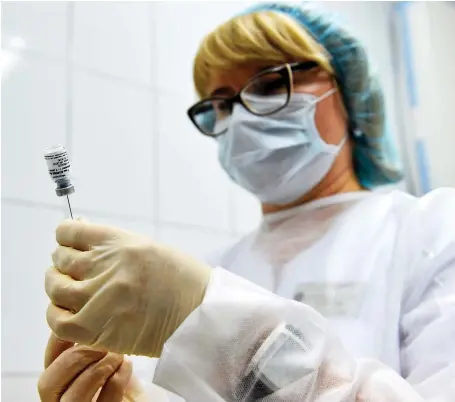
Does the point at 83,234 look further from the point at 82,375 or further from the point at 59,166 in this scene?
the point at 82,375

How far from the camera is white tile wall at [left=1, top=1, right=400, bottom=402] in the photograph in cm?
107

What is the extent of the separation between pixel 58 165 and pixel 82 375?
246mm

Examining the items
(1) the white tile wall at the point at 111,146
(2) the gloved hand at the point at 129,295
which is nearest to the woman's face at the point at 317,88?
(1) the white tile wall at the point at 111,146

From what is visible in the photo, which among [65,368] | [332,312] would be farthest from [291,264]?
[65,368]

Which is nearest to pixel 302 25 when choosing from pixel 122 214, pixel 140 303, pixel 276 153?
pixel 276 153

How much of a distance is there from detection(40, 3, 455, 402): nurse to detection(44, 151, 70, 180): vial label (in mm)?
58

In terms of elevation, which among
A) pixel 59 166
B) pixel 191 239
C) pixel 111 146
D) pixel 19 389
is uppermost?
pixel 59 166

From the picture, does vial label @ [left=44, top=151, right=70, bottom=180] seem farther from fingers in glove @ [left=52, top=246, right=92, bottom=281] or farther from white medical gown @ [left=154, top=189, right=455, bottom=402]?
white medical gown @ [left=154, top=189, right=455, bottom=402]

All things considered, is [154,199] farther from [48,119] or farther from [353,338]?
[353,338]

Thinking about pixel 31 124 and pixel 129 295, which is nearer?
pixel 129 295

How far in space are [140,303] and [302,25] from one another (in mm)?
680

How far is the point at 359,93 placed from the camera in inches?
42.5

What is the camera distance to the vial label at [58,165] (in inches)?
25.4

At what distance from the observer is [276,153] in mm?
1035
